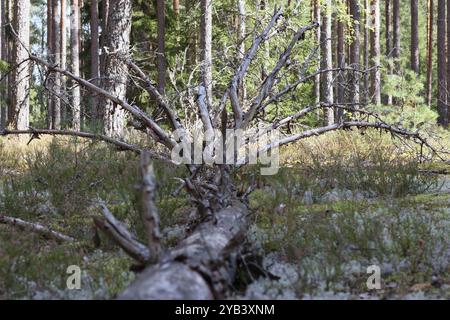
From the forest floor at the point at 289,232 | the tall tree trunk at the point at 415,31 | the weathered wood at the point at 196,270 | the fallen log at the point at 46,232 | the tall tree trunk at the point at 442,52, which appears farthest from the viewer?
the tall tree trunk at the point at 415,31

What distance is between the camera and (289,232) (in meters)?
3.33

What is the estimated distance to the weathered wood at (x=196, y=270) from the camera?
2.00 meters

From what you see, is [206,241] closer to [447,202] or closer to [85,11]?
[447,202]

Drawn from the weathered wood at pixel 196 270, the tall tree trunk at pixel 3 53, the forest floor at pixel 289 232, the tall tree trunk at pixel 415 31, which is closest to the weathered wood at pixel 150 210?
the weathered wood at pixel 196 270

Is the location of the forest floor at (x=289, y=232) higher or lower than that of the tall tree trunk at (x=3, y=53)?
lower

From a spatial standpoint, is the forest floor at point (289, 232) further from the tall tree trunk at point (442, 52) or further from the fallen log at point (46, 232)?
the tall tree trunk at point (442, 52)

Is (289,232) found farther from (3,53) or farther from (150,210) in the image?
(3,53)

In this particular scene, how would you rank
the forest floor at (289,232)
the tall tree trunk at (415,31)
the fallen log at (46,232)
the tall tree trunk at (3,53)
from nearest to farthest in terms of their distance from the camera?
the forest floor at (289,232) → the fallen log at (46,232) → the tall tree trunk at (3,53) → the tall tree trunk at (415,31)

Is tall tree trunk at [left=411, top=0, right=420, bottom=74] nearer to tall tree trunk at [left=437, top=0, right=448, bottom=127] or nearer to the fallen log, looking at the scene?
tall tree trunk at [left=437, top=0, right=448, bottom=127]

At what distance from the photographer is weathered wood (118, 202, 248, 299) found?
2.00 meters

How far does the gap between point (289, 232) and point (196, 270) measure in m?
1.21

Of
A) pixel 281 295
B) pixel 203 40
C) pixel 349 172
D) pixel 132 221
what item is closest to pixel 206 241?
pixel 281 295

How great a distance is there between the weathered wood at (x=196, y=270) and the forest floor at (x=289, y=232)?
20 centimetres

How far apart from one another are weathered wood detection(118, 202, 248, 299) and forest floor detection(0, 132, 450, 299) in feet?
0.65
